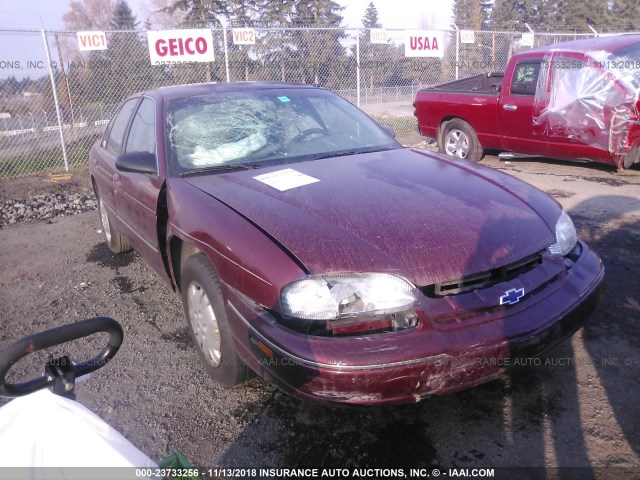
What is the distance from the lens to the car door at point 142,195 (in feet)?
11.2

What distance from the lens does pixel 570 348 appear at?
10.3ft

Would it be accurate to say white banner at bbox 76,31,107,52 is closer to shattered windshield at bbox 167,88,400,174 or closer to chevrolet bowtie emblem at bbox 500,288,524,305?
shattered windshield at bbox 167,88,400,174

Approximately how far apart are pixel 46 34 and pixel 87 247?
554 centimetres

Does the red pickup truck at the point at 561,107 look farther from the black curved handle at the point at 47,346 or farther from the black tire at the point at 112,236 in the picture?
the black curved handle at the point at 47,346

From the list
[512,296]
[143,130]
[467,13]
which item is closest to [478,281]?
[512,296]

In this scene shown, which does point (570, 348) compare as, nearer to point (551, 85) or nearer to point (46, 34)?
point (551, 85)

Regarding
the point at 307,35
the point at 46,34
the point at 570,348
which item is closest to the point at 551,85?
the point at 570,348

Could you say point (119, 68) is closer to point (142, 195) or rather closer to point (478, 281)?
point (142, 195)

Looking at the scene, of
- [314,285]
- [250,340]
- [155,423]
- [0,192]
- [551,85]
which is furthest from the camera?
[0,192]

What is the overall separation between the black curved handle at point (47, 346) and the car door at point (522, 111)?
7.38 metres

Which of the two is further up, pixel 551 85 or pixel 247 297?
pixel 551 85

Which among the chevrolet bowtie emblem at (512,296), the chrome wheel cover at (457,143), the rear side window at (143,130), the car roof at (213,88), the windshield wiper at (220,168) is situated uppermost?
the car roof at (213,88)

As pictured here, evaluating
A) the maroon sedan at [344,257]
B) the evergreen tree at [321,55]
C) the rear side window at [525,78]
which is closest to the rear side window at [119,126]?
the maroon sedan at [344,257]

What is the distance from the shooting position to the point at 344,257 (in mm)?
2275
